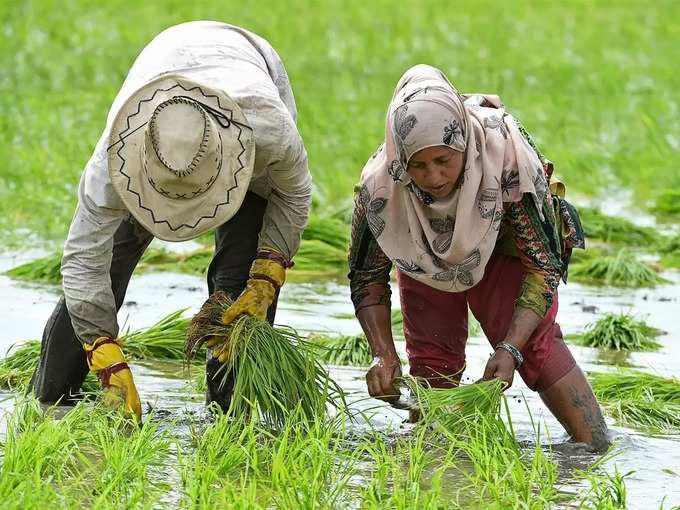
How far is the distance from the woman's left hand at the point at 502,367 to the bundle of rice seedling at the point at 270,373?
20.5 inches

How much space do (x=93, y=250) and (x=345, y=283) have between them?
11.5 ft

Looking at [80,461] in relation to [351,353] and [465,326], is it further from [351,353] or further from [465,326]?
[351,353]

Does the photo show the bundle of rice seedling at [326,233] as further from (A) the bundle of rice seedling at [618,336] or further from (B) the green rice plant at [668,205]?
(B) the green rice plant at [668,205]

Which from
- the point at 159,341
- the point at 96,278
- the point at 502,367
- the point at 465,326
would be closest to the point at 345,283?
the point at 159,341

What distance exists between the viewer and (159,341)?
6.29m

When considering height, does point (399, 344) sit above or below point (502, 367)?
below

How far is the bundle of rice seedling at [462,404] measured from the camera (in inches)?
184

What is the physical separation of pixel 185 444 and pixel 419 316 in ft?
3.15

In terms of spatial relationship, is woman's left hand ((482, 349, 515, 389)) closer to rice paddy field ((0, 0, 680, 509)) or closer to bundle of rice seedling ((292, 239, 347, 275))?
rice paddy field ((0, 0, 680, 509))

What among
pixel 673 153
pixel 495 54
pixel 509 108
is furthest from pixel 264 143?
pixel 495 54

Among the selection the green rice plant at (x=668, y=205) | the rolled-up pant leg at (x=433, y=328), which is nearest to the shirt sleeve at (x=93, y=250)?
the rolled-up pant leg at (x=433, y=328)

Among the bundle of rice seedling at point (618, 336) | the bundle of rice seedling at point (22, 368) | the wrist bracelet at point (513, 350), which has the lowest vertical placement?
the bundle of rice seedling at point (22, 368)

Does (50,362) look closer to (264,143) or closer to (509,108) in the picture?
Result: (264,143)

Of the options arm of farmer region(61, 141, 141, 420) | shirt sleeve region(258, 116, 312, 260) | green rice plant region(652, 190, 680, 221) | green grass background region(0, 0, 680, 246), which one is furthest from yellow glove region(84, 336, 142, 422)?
green rice plant region(652, 190, 680, 221)
